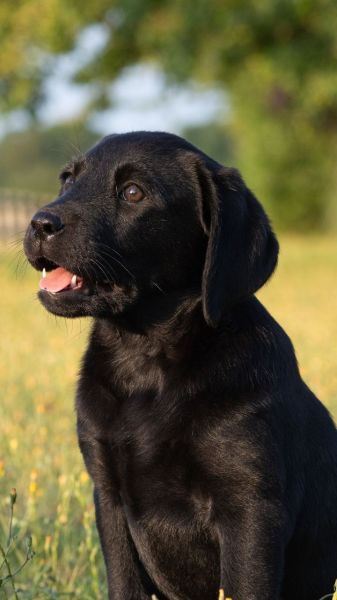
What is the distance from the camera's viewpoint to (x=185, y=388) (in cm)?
306

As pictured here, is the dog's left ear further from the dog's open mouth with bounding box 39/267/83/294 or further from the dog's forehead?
the dog's open mouth with bounding box 39/267/83/294

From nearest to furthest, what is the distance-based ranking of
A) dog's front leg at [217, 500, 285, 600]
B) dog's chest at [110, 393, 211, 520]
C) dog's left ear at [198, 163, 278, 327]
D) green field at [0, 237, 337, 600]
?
dog's front leg at [217, 500, 285, 600], dog's chest at [110, 393, 211, 520], dog's left ear at [198, 163, 278, 327], green field at [0, 237, 337, 600]

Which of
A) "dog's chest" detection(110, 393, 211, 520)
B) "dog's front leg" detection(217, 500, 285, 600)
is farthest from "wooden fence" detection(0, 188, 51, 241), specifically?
"dog's front leg" detection(217, 500, 285, 600)

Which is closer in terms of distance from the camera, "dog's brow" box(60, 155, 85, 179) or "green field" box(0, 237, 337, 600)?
"dog's brow" box(60, 155, 85, 179)

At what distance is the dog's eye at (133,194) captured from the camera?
128 inches

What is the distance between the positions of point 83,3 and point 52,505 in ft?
48.1

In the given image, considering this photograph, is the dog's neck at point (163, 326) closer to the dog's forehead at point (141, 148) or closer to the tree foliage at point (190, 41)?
the dog's forehead at point (141, 148)

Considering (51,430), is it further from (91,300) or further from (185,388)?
(185,388)

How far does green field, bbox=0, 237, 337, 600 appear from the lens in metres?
3.75

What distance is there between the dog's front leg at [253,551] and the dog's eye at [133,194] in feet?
3.53

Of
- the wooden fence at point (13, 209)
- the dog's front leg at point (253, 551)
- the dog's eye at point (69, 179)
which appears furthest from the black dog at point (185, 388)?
the wooden fence at point (13, 209)

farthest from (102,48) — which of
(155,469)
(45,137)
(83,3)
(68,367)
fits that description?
(45,137)

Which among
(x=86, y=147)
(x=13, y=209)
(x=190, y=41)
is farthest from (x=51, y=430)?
(x=13, y=209)

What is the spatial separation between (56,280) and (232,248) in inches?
24.0
